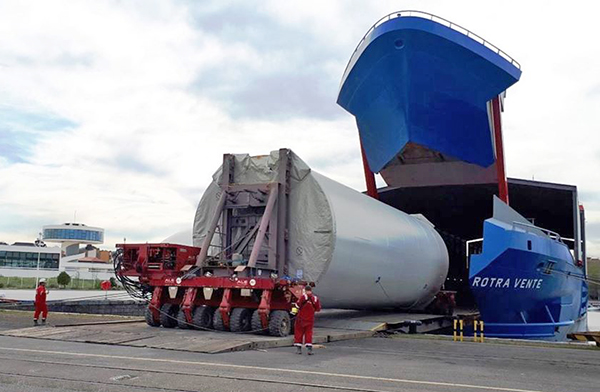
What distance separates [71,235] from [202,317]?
11528 centimetres

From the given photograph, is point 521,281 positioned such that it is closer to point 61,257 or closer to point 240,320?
point 240,320

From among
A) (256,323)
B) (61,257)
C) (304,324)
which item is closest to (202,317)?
(256,323)

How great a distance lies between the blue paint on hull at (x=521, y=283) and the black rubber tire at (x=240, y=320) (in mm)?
8517

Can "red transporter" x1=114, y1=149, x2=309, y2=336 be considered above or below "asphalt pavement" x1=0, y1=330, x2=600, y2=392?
above

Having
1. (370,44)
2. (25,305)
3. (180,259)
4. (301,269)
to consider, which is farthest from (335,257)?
(25,305)

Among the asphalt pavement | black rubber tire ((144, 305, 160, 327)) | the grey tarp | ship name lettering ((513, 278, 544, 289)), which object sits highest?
the grey tarp

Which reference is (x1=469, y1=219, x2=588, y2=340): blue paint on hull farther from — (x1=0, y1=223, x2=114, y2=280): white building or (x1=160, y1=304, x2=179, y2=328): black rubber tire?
(x1=0, y1=223, x2=114, y2=280): white building

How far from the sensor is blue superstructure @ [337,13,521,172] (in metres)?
19.6

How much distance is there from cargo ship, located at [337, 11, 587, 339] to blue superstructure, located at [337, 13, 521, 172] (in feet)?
0.12

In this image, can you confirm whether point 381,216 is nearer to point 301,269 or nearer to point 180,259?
point 301,269

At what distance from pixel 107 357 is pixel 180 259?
16.6 ft

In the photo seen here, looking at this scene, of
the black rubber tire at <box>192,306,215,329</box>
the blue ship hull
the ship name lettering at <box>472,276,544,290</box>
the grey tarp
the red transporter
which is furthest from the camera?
the ship name lettering at <box>472,276,544,290</box>

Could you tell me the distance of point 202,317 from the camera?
42.9ft

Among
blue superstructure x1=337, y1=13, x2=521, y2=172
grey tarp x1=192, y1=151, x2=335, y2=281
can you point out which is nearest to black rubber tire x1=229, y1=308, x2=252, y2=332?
grey tarp x1=192, y1=151, x2=335, y2=281
